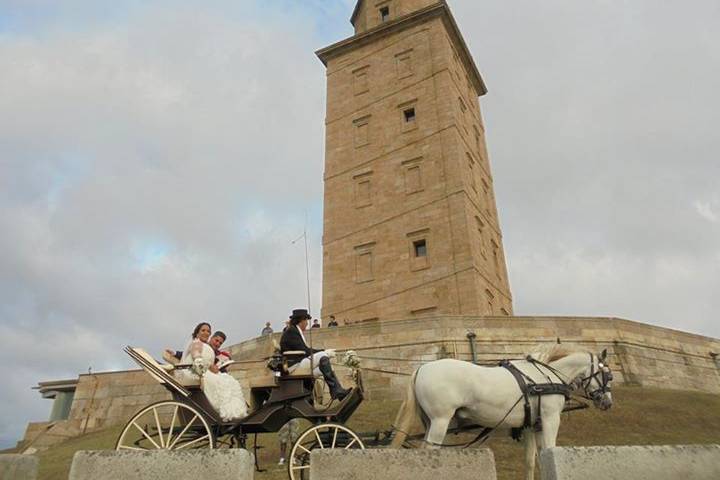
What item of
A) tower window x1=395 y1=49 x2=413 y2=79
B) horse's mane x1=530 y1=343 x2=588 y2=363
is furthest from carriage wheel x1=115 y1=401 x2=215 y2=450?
tower window x1=395 y1=49 x2=413 y2=79

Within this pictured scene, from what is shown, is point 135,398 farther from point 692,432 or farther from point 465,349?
point 692,432

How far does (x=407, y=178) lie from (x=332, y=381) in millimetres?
20883

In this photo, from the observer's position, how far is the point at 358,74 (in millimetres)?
32250

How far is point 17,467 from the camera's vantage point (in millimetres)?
5332

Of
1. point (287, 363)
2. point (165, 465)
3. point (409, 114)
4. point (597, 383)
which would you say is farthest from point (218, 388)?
point (409, 114)

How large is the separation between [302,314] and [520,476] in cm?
439

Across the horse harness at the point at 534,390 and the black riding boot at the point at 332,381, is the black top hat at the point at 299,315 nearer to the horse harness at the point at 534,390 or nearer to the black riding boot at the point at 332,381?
the black riding boot at the point at 332,381

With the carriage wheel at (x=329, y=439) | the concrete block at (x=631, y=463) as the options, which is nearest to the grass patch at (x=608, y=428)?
the carriage wheel at (x=329, y=439)

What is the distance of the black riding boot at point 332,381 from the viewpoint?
7.69 m

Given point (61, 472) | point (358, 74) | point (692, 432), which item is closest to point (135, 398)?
point (61, 472)

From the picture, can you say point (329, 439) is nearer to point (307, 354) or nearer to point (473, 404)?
point (307, 354)

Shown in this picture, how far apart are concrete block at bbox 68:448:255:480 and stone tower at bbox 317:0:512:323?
20.1 m

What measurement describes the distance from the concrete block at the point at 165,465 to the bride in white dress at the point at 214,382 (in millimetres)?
3281

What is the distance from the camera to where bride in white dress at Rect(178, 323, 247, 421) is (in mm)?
7586
